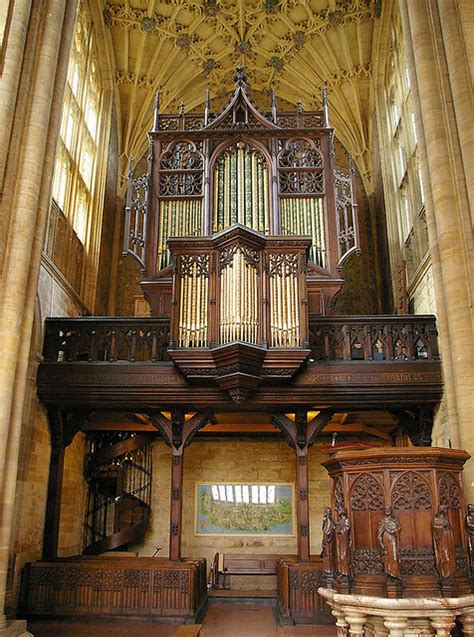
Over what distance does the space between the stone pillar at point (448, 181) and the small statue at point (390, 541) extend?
308 centimetres

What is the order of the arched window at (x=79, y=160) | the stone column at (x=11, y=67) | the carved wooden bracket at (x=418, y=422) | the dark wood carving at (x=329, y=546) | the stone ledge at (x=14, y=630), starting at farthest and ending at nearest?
the arched window at (x=79, y=160), the carved wooden bracket at (x=418, y=422), the stone column at (x=11, y=67), the stone ledge at (x=14, y=630), the dark wood carving at (x=329, y=546)

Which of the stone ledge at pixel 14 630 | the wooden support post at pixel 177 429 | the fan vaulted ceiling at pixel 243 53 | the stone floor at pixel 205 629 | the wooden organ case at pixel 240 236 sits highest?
the fan vaulted ceiling at pixel 243 53

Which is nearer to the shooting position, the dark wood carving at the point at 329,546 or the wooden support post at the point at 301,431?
the dark wood carving at the point at 329,546

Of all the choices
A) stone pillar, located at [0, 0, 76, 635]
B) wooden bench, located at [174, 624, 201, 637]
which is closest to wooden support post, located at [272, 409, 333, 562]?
stone pillar, located at [0, 0, 76, 635]

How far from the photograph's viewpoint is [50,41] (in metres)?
9.87

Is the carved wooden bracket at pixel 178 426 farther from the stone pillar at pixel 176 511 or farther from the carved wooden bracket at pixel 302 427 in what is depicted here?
the carved wooden bracket at pixel 302 427

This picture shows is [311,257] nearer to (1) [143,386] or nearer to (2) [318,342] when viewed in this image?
(2) [318,342]

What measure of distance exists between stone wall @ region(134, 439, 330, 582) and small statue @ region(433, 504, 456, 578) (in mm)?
8129

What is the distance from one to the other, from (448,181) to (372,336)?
9.04 ft

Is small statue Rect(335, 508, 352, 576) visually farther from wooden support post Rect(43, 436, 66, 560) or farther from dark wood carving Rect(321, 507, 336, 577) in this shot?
wooden support post Rect(43, 436, 66, 560)

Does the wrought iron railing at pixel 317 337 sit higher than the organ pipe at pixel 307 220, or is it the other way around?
the organ pipe at pixel 307 220

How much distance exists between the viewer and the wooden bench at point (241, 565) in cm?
1234

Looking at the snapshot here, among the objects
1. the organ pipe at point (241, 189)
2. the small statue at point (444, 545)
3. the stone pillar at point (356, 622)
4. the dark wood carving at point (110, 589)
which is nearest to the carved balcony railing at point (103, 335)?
the organ pipe at point (241, 189)

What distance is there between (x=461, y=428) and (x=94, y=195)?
10.7 meters
